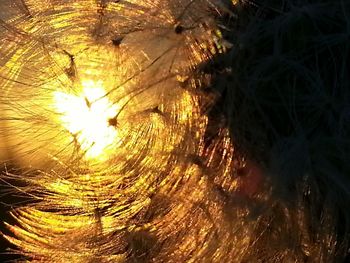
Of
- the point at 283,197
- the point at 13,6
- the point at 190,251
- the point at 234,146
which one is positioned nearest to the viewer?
the point at 283,197

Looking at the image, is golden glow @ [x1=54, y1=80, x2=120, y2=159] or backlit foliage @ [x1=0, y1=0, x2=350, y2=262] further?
golden glow @ [x1=54, y1=80, x2=120, y2=159]

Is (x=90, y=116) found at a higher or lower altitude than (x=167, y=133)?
higher

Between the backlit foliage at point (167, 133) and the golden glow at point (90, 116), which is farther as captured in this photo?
the golden glow at point (90, 116)

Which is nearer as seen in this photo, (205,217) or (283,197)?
(283,197)

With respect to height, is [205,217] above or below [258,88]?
below

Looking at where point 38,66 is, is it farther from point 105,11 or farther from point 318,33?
point 318,33

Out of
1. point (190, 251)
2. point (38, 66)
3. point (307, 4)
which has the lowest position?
point (190, 251)

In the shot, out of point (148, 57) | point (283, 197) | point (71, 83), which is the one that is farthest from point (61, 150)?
point (283, 197)

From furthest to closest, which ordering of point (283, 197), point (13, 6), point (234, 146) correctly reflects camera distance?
point (13, 6) → point (234, 146) → point (283, 197)
